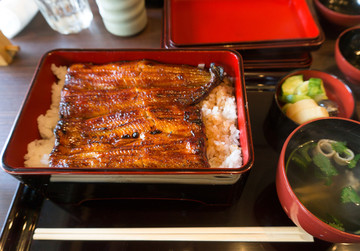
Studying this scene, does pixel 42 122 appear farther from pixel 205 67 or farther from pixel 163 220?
pixel 205 67

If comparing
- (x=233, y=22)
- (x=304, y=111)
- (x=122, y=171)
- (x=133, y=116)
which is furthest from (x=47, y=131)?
(x=233, y=22)

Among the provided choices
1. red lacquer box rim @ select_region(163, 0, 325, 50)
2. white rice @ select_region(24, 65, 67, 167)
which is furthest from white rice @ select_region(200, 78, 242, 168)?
white rice @ select_region(24, 65, 67, 167)

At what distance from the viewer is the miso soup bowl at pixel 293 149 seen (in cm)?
97

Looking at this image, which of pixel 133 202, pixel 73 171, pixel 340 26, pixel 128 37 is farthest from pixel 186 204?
pixel 340 26

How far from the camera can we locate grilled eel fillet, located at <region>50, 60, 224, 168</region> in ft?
3.95

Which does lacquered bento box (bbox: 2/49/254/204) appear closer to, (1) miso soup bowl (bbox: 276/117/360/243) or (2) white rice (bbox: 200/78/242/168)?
(2) white rice (bbox: 200/78/242/168)

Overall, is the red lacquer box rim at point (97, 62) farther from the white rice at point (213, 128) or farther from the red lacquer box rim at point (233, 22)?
the red lacquer box rim at point (233, 22)

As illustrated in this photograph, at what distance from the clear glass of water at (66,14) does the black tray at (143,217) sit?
135 centimetres

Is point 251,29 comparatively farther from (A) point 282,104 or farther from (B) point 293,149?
(B) point 293,149

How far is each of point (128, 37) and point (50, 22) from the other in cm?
64

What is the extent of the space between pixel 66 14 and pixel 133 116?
125 centimetres

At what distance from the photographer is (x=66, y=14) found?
1.98 m

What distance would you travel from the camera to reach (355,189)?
1.16 metres

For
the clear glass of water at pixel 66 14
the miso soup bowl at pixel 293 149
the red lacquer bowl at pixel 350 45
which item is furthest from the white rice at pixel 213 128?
the red lacquer bowl at pixel 350 45
